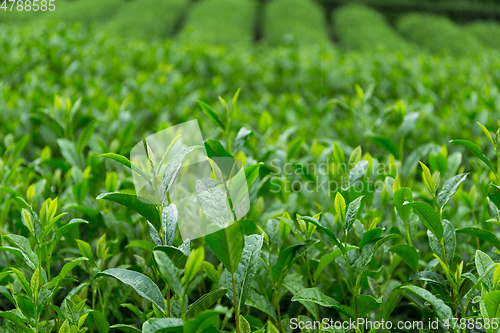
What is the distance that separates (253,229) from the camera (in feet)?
3.31

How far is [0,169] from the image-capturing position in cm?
135

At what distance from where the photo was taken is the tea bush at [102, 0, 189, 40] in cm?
1309

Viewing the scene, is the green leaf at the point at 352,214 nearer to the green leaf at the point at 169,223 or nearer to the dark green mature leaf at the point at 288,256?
the dark green mature leaf at the point at 288,256

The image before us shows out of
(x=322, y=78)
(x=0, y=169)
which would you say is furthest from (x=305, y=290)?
(x=322, y=78)

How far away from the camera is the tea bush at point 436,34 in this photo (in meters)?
12.7

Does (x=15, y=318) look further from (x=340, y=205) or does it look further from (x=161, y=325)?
(x=340, y=205)

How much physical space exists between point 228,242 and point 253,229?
0.31 metres

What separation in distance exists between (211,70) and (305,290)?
3190mm

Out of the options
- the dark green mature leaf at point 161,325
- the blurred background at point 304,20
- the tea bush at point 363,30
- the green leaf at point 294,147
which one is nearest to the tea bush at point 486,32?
the blurred background at point 304,20

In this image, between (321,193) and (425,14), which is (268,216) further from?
(425,14)

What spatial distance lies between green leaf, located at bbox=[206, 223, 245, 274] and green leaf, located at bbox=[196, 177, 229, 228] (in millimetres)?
23

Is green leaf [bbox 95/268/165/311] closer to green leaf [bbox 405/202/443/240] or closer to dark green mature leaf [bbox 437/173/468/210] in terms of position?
green leaf [bbox 405/202/443/240]

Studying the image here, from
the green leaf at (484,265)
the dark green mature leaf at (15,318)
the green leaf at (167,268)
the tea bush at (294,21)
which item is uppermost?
the green leaf at (167,268)

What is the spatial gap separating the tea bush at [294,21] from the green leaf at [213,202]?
12290 mm
